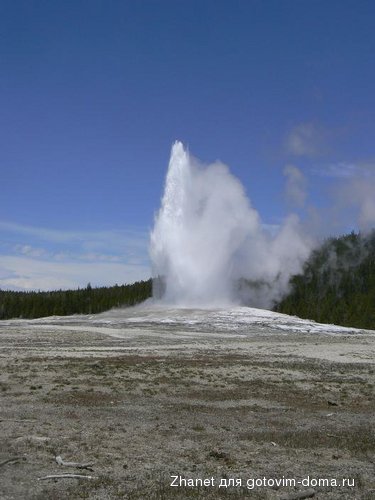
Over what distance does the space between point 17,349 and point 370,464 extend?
33122mm

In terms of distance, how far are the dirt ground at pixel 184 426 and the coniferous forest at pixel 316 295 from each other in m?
90.0

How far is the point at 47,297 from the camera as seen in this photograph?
505 ft

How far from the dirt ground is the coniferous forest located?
90.0 m

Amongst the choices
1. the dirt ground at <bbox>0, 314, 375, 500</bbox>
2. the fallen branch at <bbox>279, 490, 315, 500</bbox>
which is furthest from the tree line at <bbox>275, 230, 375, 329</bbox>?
A: the fallen branch at <bbox>279, 490, 315, 500</bbox>

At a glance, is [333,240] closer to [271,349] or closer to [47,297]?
[47,297]

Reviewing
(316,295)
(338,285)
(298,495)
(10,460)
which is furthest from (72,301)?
(298,495)

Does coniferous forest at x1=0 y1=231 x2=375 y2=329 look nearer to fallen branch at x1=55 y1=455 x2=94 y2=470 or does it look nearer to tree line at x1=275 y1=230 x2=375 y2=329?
tree line at x1=275 y1=230 x2=375 y2=329

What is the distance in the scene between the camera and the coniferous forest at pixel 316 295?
12512cm

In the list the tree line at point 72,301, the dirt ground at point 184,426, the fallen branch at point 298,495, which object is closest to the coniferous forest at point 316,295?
the tree line at point 72,301

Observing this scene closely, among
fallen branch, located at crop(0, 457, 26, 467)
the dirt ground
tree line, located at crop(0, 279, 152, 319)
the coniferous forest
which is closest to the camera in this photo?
the dirt ground

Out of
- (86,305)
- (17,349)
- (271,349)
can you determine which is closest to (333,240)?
(86,305)

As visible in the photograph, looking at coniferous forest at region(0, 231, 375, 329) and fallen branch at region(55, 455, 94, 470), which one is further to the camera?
coniferous forest at region(0, 231, 375, 329)

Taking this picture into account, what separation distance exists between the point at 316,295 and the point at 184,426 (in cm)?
12929

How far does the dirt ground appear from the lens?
39.1 ft
